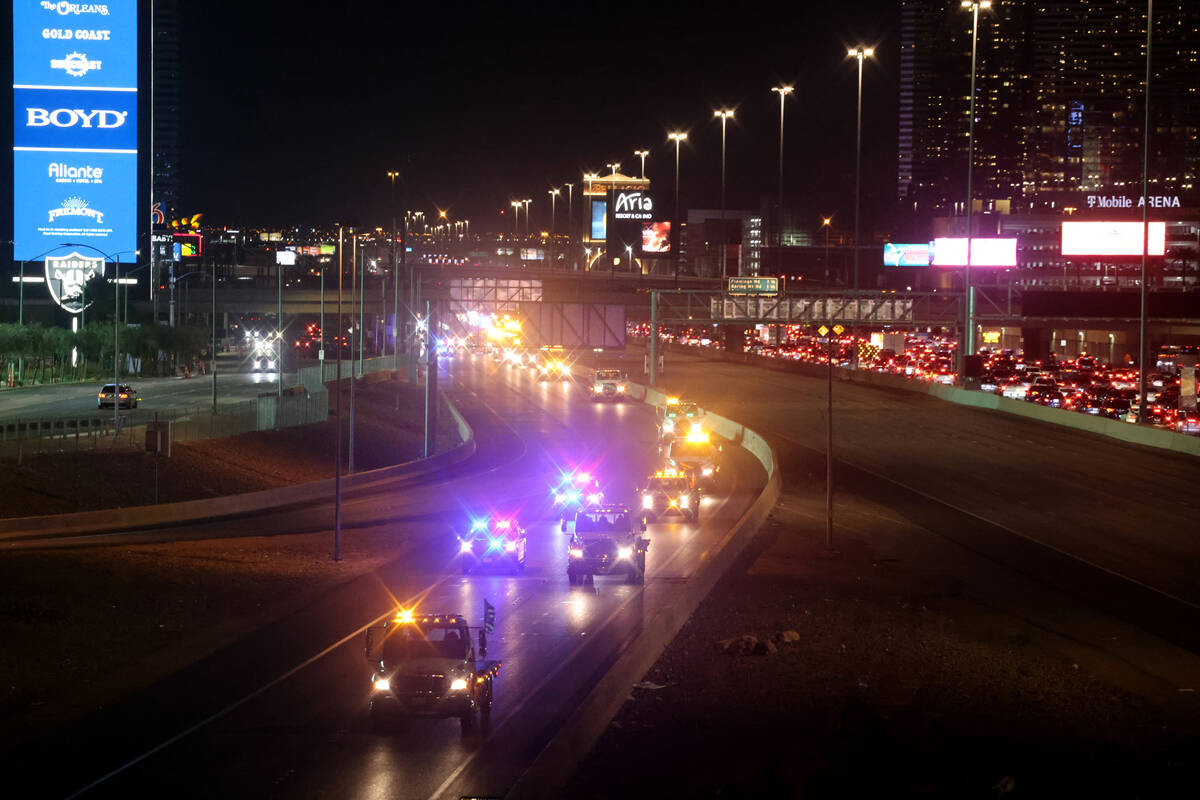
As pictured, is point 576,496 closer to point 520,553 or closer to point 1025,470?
point 520,553

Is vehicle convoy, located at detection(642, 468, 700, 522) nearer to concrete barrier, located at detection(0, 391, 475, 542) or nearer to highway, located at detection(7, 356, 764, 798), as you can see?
highway, located at detection(7, 356, 764, 798)

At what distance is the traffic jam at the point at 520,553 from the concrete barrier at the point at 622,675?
1.64 m

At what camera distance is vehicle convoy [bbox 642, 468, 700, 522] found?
41125 millimetres

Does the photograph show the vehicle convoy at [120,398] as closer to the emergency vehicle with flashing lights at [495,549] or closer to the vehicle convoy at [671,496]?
the vehicle convoy at [671,496]

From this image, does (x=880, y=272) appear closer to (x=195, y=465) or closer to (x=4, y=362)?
(x=4, y=362)

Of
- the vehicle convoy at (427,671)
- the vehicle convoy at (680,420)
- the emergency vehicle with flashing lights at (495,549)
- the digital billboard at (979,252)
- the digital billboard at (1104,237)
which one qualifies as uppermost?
the digital billboard at (1104,237)

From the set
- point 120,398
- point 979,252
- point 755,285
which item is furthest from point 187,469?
point 979,252

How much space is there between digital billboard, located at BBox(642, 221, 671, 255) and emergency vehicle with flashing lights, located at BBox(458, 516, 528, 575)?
208ft

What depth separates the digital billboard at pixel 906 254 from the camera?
85.3 m

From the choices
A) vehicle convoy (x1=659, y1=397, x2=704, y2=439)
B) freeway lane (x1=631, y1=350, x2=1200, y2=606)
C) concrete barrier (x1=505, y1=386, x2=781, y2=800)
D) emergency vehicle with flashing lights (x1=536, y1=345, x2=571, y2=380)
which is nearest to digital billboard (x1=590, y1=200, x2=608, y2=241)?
emergency vehicle with flashing lights (x1=536, y1=345, x2=571, y2=380)

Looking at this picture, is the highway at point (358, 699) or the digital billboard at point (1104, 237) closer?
the highway at point (358, 699)

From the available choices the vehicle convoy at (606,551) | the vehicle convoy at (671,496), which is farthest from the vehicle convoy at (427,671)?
the vehicle convoy at (671,496)

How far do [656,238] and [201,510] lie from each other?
5626cm

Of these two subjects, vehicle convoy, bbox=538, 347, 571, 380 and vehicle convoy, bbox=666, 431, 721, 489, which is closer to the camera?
vehicle convoy, bbox=666, 431, 721, 489
